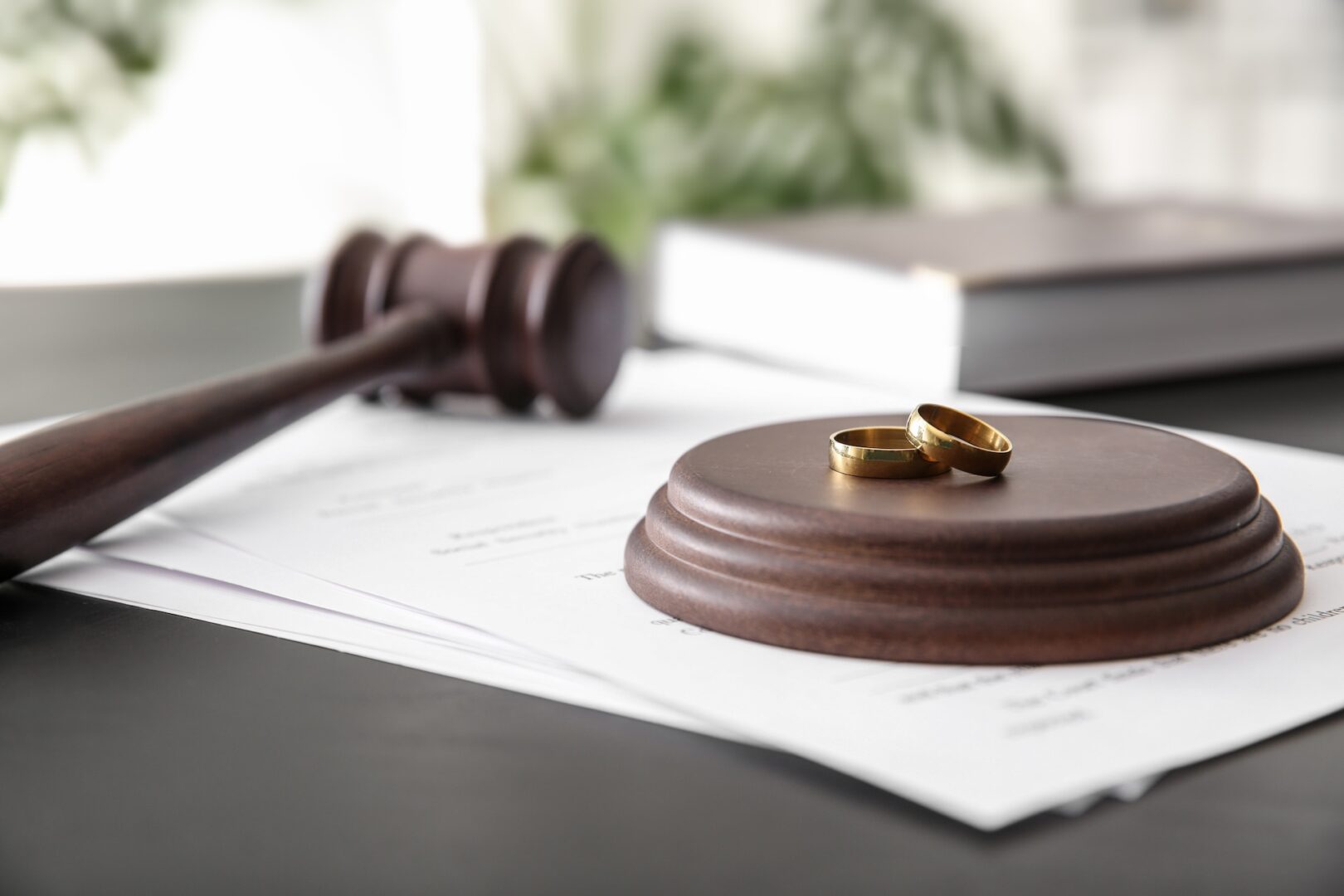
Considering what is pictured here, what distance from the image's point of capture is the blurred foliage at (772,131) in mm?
2467

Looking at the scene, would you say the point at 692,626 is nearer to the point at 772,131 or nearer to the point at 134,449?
the point at 134,449

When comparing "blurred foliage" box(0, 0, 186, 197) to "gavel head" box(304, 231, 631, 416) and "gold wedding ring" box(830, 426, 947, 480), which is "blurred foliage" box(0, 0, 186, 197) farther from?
"gold wedding ring" box(830, 426, 947, 480)

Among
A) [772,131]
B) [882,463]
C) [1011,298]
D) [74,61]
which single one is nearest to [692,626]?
[882,463]

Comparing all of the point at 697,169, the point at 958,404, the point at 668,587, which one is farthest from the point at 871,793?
the point at 697,169

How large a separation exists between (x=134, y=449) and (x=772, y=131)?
207cm

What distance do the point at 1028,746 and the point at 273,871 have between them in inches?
8.2

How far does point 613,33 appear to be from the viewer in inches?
101

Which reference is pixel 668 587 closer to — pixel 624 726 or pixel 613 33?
pixel 624 726

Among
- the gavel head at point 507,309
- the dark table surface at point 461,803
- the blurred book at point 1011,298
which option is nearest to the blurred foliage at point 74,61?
the blurred book at point 1011,298

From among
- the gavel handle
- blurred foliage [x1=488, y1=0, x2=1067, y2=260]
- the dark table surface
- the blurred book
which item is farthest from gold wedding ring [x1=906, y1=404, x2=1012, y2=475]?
blurred foliage [x1=488, y1=0, x2=1067, y2=260]

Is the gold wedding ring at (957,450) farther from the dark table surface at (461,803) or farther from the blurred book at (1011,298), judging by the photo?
the blurred book at (1011,298)

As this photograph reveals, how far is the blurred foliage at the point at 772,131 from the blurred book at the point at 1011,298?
44.4 inches

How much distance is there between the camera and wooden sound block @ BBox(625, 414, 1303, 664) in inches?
18.7

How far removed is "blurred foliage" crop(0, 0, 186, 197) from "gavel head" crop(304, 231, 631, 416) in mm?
1174
